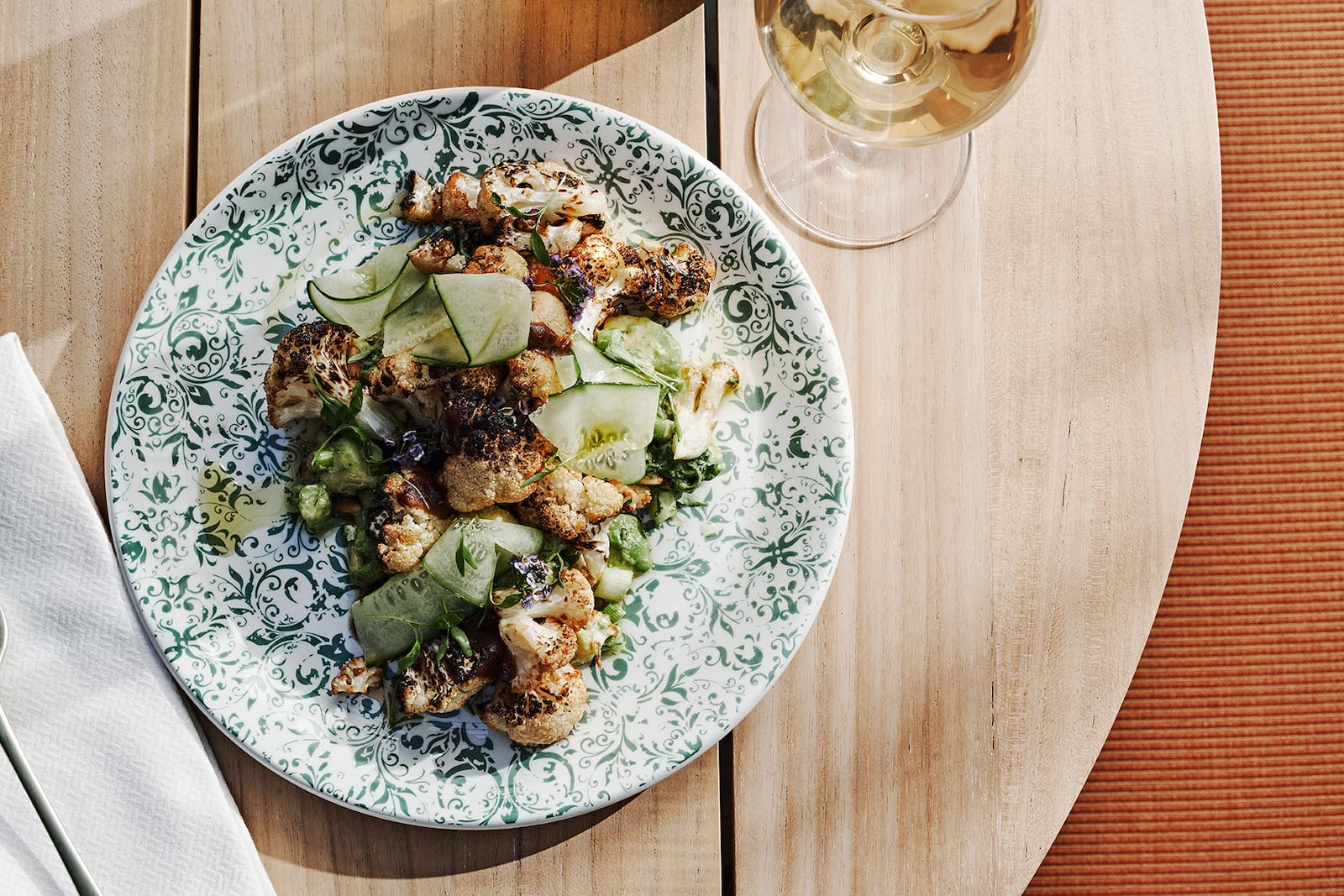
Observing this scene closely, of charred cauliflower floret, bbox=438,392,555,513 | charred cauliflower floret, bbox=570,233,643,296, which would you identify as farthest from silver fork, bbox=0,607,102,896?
charred cauliflower floret, bbox=570,233,643,296

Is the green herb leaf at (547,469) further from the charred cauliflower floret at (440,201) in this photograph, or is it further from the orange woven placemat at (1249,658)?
the orange woven placemat at (1249,658)

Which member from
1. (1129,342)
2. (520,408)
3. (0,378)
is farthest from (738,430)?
(0,378)

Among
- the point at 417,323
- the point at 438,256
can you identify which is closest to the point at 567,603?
the point at 417,323

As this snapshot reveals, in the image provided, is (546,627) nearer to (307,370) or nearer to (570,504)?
(570,504)

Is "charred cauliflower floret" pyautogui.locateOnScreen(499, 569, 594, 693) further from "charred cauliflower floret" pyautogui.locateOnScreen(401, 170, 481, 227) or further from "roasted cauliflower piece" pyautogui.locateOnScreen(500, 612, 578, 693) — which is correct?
"charred cauliflower floret" pyautogui.locateOnScreen(401, 170, 481, 227)

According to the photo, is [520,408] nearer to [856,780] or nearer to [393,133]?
[393,133]

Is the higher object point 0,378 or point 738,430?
point 0,378
